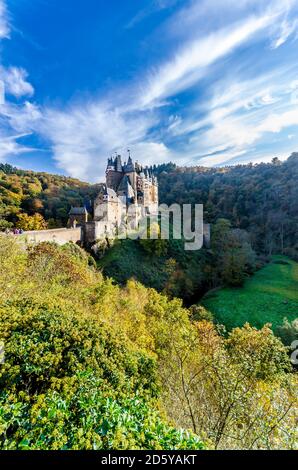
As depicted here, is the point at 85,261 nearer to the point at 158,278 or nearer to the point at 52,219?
the point at 158,278

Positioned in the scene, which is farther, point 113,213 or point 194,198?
point 194,198

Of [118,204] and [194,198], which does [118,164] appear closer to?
[118,204]

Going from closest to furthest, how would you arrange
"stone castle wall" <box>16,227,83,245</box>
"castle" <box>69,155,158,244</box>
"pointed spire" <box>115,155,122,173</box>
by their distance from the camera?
"stone castle wall" <box>16,227,83,245</box> → "castle" <box>69,155,158,244</box> → "pointed spire" <box>115,155,122,173</box>

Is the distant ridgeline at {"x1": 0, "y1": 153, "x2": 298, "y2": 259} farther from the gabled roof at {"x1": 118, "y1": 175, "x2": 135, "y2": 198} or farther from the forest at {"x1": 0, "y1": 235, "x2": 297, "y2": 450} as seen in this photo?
the forest at {"x1": 0, "y1": 235, "x2": 297, "y2": 450}

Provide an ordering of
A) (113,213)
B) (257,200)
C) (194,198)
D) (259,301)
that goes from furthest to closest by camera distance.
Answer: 1. (194,198)
2. (257,200)
3. (113,213)
4. (259,301)

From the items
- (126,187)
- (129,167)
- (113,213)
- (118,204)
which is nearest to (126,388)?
(113,213)

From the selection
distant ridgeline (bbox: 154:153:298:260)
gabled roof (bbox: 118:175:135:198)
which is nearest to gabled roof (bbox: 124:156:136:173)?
gabled roof (bbox: 118:175:135:198)
